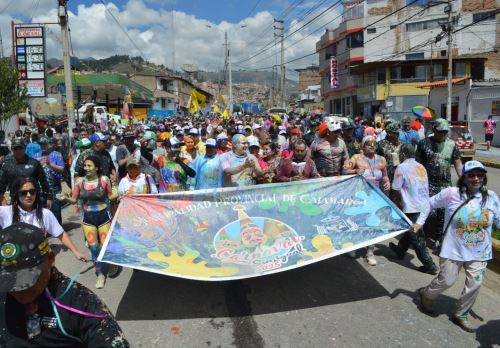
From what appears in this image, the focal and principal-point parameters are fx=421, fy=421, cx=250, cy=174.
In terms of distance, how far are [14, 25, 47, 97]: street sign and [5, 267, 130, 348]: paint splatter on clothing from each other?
21422mm

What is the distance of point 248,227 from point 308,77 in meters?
117

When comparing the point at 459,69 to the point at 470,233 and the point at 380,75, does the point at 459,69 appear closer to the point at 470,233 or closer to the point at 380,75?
the point at 380,75

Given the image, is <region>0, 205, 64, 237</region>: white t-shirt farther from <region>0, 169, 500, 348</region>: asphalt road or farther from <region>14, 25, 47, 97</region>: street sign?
<region>14, 25, 47, 97</region>: street sign

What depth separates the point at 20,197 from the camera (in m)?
4.42

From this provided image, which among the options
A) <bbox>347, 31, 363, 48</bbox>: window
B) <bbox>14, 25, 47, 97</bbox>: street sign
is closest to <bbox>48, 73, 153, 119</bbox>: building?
<bbox>14, 25, 47, 97</bbox>: street sign

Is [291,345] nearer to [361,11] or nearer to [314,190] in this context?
[314,190]

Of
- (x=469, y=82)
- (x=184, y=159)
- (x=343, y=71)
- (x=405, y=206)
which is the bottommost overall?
(x=405, y=206)

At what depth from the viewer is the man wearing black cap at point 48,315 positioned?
1.86 metres

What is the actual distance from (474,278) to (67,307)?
12.2 feet

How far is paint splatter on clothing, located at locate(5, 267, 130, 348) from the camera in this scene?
1903mm

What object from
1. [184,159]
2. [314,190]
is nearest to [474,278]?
[314,190]

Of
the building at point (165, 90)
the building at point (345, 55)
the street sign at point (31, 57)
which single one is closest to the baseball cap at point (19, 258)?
the street sign at point (31, 57)

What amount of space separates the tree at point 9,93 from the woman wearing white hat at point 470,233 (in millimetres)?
23737

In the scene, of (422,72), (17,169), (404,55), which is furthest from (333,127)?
(404,55)
